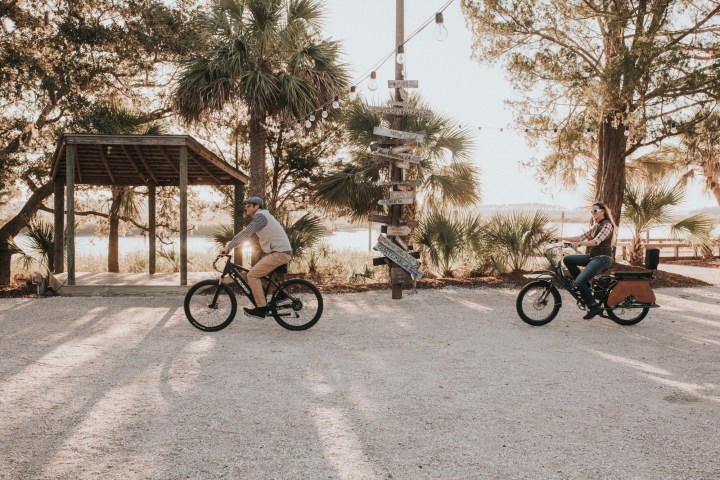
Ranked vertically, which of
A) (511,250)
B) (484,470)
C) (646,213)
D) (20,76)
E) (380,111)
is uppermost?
(20,76)

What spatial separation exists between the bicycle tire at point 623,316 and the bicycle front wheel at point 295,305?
4138 millimetres

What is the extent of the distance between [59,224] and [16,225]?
6.22ft

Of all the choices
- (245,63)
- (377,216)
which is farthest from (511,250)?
(245,63)

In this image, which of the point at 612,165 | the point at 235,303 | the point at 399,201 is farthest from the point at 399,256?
the point at 612,165

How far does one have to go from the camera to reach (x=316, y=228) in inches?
547

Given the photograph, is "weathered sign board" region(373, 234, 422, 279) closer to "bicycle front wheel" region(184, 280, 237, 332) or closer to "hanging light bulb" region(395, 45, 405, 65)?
"hanging light bulb" region(395, 45, 405, 65)

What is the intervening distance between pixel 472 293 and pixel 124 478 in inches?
365

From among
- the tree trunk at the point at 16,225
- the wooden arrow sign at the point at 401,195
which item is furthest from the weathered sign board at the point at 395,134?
the tree trunk at the point at 16,225

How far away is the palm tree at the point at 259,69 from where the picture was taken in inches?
501

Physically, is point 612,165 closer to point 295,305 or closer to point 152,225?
point 295,305

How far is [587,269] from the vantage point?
8250 mm

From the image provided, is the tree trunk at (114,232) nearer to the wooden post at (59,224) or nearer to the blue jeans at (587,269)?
the wooden post at (59,224)

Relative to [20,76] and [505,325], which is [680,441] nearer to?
[505,325]

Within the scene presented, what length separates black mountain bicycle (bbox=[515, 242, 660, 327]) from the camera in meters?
8.27
